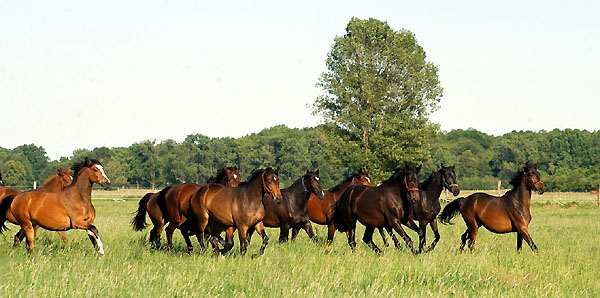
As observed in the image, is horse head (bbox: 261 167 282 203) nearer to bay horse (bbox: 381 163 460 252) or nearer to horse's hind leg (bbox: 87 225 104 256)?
horse's hind leg (bbox: 87 225 104 256)

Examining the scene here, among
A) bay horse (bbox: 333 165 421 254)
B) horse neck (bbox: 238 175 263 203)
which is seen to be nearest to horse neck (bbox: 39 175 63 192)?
horse neck (bbox: 238 175 263 203)

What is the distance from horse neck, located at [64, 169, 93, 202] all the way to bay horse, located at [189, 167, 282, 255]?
2.07m

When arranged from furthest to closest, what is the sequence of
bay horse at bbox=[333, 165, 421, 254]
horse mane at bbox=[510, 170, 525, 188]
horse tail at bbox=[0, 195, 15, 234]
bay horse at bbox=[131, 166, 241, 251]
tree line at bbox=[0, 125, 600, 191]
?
1. tree line at bbox=[0, 125, 600, 191]
2. horse mane at bbox=[510, 170, 525, 188]
3. bay horse at bbox=[131, 166, 241, 251]
4. horse tail at bbox=[0, 195, 15, 234]
5. bay horse at bbox=[333, 165, 421, 254]

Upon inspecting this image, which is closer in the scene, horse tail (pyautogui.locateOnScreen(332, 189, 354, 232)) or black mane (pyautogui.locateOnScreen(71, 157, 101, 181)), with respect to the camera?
black mane (pyautogui.locateOnScreen(71, 157, 101, 181))

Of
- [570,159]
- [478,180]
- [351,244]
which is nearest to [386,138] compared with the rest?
[351,244]

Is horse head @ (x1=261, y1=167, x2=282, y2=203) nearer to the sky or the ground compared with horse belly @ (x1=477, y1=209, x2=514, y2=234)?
nearer to the sky

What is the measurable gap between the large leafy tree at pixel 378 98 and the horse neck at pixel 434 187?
2910 centimetres

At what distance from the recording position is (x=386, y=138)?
44688mm

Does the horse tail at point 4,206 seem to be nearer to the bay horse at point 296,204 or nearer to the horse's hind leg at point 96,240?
the horse's hind leg at point 96,240

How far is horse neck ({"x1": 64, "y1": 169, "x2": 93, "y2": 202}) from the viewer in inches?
478

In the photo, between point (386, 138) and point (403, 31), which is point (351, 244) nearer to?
point (386, 138)

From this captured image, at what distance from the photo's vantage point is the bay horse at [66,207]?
1200cm

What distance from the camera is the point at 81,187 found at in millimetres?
12203

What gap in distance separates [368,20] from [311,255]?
39720 mm
